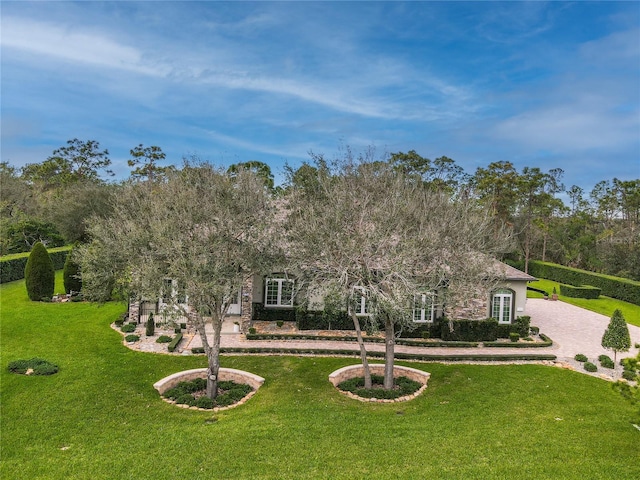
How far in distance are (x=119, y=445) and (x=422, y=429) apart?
24.1 feet

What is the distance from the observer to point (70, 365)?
47.3ft

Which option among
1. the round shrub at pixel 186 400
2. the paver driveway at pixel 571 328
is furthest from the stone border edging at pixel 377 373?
the paver driveway at pixel 571 328

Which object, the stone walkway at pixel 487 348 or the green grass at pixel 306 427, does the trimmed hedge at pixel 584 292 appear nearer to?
the stone walkway at pixel 487 348

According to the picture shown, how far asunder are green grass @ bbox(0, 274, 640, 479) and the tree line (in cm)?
2158

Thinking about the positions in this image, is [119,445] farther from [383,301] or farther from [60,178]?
[60,178]

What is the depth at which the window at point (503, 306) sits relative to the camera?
20.8 m

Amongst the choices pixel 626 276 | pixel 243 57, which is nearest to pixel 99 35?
pixel 243 57

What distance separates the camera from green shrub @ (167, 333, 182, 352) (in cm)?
1653

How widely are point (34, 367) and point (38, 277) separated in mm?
11538

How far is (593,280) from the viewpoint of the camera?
35250mm

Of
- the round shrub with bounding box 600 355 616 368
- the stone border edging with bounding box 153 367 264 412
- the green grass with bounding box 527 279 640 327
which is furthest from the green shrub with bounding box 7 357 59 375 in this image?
the green grass with bounding box 527 279 640 327

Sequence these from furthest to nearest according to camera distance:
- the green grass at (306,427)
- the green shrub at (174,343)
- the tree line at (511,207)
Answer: the tree line at (511,207)
the green shrub at (174,343)
the green grass at (306,427)

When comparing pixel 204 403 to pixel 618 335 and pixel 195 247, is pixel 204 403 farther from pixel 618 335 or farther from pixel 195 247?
pixel 618 335

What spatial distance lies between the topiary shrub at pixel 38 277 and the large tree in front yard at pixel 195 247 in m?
12.7
